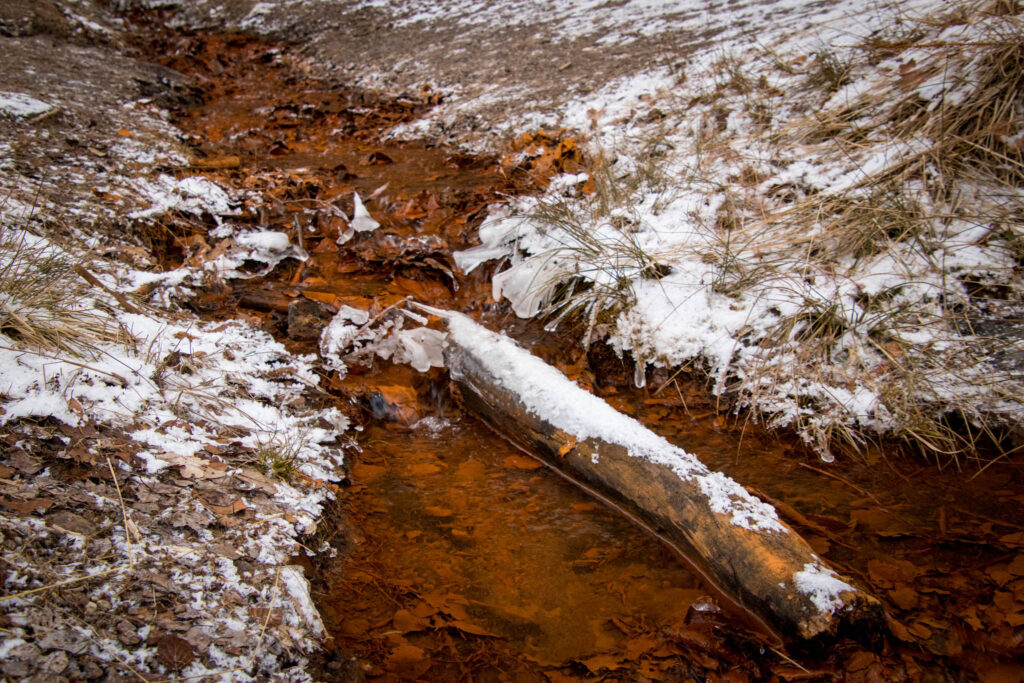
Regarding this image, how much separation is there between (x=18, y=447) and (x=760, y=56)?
13.9 ft

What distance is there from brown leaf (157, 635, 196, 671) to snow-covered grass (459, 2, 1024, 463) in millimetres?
1750

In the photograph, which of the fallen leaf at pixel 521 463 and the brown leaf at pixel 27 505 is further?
the fallen leaf at pixel 521 463

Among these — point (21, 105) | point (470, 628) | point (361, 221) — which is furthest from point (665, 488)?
point (21, 105)

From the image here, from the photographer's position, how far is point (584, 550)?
1.72 meters

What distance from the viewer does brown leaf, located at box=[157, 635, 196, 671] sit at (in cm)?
111

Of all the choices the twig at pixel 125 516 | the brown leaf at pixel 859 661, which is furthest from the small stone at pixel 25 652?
the brown leaf at pixel 859 661

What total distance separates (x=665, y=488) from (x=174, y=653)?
4.18 feet

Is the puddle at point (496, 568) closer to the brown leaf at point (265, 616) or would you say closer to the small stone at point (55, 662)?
the brown leaf at point (265, 616)

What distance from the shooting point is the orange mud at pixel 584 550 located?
1.35 meters

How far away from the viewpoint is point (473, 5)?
23.1ft

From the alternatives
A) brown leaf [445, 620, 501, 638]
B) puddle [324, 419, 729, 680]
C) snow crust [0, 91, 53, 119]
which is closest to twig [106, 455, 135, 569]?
puddle [324, 419, 729, 680]

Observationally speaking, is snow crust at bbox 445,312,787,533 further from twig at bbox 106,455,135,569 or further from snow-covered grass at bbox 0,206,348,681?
twig at bbox 106,455,135,569

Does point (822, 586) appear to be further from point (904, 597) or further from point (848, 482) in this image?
point (848, 482)

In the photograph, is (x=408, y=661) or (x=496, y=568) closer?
(x=408, y=661)
